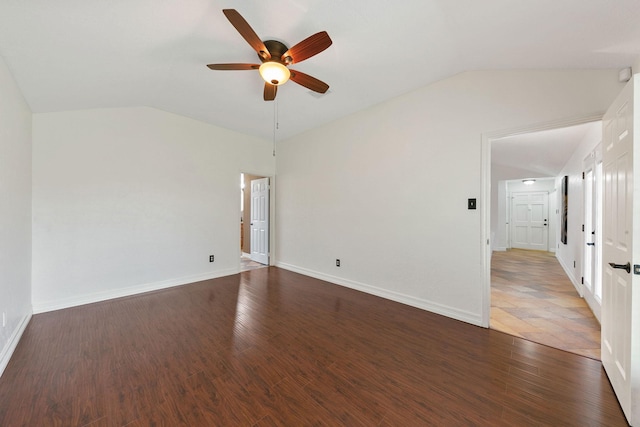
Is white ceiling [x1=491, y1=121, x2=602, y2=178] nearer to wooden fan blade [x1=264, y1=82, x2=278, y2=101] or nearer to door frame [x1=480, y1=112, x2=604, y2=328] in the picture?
door frame [x1=480, y1=112, x2=604, y2=328]

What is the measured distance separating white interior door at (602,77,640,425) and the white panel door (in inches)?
192

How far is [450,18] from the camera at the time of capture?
1837mm

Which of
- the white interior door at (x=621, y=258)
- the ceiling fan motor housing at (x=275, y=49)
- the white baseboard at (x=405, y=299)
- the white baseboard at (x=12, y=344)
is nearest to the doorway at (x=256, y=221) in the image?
the white baseboard at (x=405, y=299)

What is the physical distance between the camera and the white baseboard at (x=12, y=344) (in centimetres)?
194

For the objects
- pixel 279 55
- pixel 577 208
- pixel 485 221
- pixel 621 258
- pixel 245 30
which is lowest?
pixel 621 258

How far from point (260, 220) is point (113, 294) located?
2.89 m

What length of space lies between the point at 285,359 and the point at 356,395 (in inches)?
26.1

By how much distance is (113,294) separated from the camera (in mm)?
3426

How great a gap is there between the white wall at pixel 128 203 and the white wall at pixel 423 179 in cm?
179

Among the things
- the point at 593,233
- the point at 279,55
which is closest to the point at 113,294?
the point at 279,55

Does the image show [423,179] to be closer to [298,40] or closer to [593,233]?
[298,40]

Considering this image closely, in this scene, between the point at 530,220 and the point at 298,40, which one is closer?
the point at 298,40

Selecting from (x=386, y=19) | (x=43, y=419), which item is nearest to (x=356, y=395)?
(x=43, y=419)

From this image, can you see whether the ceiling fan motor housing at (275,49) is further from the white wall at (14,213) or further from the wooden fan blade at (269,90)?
the white wall at (14,213)
